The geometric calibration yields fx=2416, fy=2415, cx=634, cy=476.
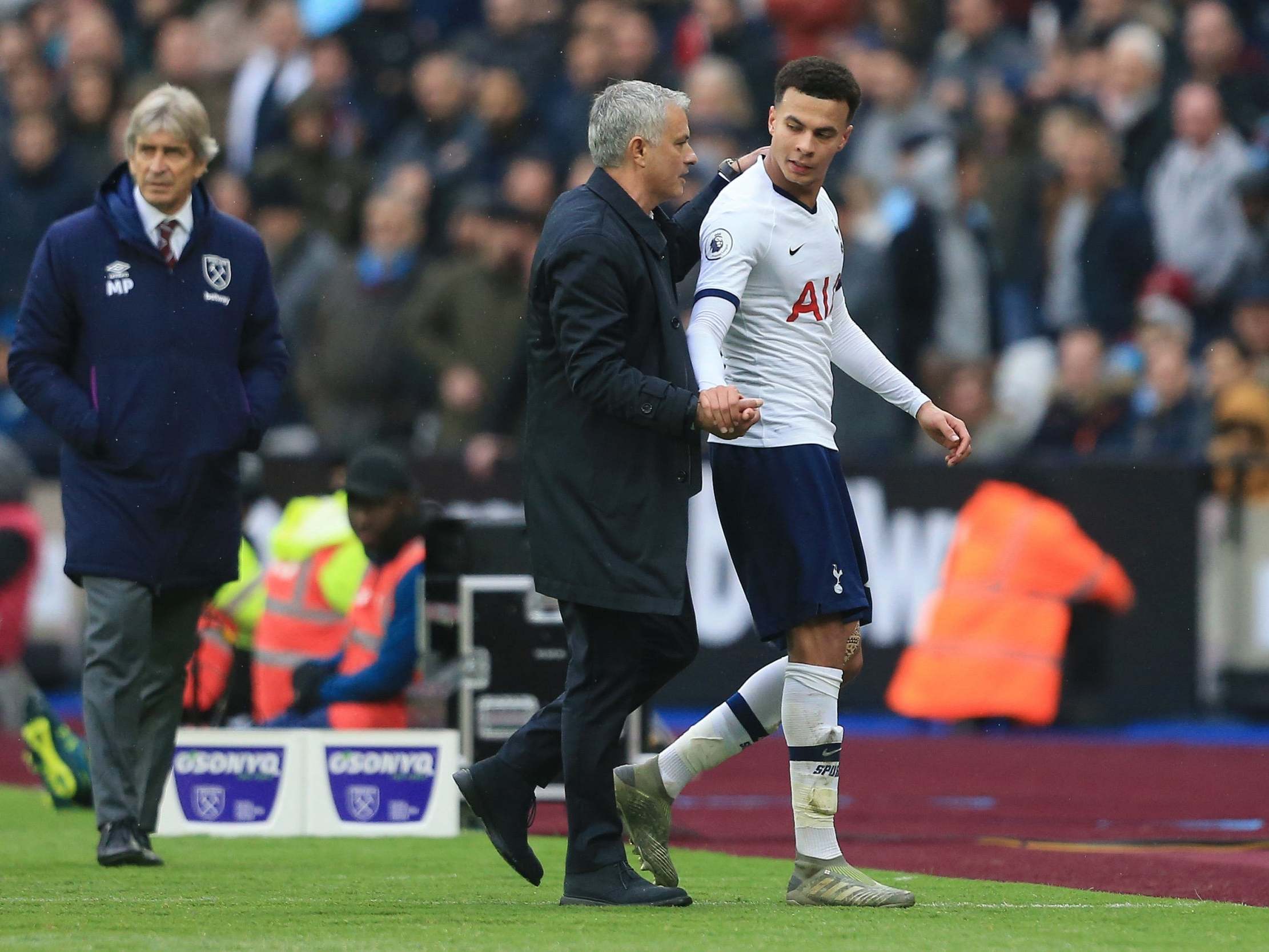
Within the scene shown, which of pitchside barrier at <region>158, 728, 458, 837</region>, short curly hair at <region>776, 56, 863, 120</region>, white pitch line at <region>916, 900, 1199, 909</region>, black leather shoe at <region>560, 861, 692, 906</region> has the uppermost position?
short curly hair at <region>776, 56, 863, 120</region>

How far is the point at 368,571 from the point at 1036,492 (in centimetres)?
525

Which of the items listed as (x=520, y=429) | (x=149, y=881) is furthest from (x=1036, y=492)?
(x=149, y=881)

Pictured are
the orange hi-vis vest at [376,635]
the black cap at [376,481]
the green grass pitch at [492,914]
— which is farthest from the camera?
the orange hi-vis vest at [376,635]

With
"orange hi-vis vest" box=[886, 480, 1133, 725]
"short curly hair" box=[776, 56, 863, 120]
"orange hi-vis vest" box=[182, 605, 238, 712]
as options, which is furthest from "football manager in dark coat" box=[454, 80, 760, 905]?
"orange hi-vis vest" box=[886, 480, 1133, 725]

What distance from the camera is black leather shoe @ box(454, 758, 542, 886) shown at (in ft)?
20.7

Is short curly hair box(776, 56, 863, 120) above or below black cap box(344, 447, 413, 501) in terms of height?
above

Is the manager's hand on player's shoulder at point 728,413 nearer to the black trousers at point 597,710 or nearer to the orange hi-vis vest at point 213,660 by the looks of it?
the black trousers at point 597,710

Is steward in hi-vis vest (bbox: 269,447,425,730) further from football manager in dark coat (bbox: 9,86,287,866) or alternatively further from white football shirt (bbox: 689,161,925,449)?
white football shirt (bbox: 689,161,925,449)

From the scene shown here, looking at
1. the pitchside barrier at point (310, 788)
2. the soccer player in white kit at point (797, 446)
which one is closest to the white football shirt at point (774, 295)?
the soccer player in white kit at point (797, 446)

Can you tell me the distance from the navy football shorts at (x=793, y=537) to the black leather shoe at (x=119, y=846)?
224 centimetres

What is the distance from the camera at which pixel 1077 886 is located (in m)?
6.91

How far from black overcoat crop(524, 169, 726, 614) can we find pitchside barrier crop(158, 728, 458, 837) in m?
2.72

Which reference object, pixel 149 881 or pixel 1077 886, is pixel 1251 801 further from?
pixel 149 881

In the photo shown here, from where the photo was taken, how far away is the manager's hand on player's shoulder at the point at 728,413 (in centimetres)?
585
